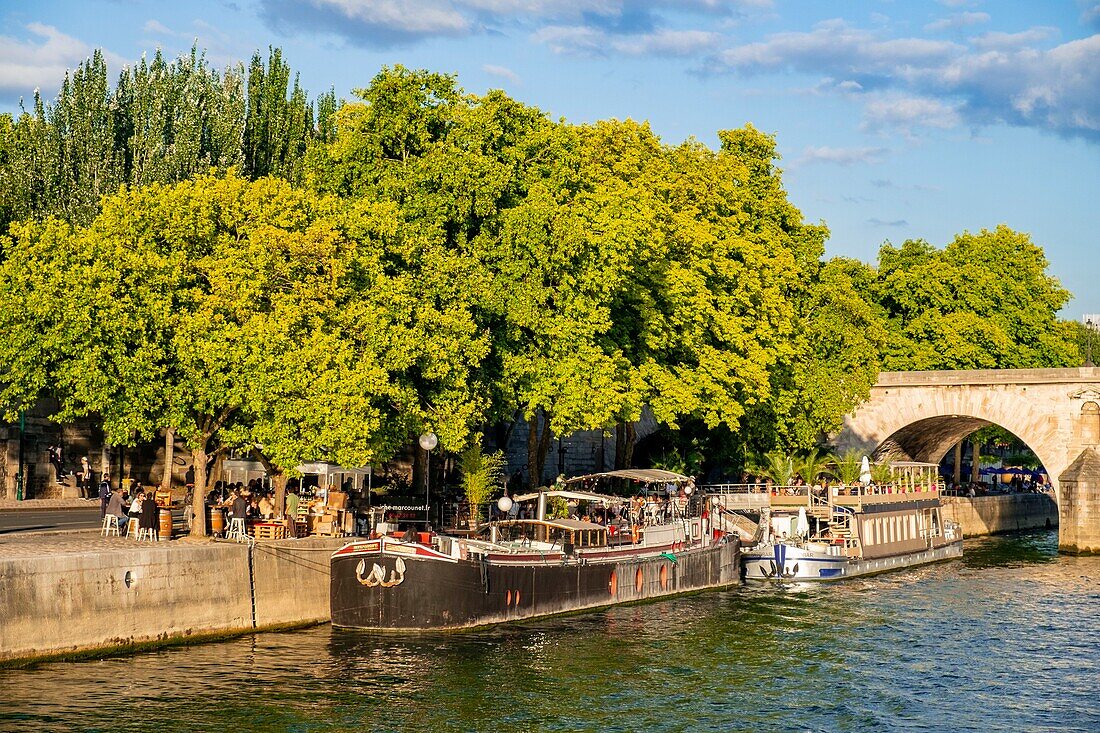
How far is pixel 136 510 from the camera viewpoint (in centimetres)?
4112

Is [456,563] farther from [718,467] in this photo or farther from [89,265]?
[718,467]

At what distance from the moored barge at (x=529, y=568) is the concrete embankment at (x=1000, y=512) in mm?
33559

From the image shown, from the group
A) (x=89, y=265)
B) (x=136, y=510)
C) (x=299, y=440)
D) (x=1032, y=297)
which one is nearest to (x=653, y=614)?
(x=299, y=440)

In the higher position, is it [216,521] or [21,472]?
[21,472]

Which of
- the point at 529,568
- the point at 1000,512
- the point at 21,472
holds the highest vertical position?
the point at 21,472

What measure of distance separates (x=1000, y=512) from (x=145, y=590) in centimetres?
6593

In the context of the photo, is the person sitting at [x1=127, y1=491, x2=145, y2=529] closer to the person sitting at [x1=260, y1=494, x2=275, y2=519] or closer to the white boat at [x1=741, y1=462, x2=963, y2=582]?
the person sitting at [x1=260, y1=494, x2=275, y2=519]

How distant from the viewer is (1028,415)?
77062 millimetres

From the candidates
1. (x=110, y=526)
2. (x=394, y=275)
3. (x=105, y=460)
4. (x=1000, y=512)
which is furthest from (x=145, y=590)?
(x=1000, y=512)

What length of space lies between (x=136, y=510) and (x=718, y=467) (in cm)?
4597

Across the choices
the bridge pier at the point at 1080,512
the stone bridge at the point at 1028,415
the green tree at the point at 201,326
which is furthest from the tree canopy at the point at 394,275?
the bridge pier at the point at 1080,512

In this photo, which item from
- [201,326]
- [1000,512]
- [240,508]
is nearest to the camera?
[240,508]

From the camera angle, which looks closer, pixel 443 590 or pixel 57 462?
pixel 443 590

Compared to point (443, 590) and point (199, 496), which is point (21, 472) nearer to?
point (199, 496)
